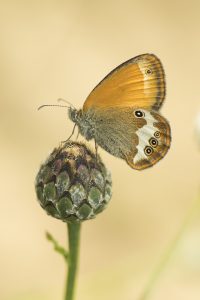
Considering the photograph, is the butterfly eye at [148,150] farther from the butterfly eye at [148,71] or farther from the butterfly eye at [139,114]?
the butterfly eye at [148,71]

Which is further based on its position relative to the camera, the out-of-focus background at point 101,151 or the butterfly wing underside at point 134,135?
the out-of-focus background at point 101,151

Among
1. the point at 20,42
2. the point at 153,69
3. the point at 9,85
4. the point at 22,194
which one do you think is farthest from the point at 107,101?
the point at 20,42

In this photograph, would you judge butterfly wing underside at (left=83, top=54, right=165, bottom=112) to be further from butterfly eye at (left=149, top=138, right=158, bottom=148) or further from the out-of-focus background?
the out-of-focus background

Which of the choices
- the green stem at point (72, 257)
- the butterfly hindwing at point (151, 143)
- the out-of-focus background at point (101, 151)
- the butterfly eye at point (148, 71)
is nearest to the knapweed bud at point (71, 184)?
the green stem at point (72, 257)

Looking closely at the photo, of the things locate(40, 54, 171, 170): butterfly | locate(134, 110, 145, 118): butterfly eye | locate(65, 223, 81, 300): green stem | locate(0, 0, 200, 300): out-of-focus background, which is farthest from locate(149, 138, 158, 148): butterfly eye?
locate(0, 0, 200, 300): out-of-focus background

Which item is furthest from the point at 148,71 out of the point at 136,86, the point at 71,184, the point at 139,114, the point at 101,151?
the point at 101,151
